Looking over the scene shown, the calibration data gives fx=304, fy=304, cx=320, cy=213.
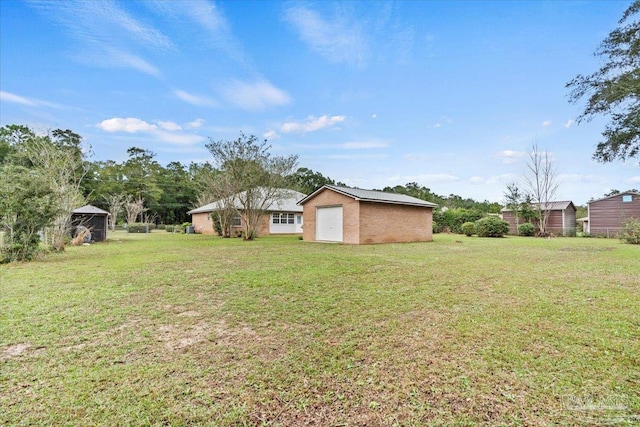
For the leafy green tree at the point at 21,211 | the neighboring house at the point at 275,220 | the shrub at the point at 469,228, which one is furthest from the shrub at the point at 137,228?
the shrub at the point at 469,228

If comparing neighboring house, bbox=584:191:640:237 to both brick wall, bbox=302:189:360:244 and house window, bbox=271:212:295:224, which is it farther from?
house window, bbox=271:212:295:224

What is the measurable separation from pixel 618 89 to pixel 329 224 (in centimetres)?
1423

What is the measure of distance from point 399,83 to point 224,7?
29.4ft

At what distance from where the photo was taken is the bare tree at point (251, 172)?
63.6 feet

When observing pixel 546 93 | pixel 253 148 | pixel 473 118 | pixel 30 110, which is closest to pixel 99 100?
pixel 30 110

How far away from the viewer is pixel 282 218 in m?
27.8

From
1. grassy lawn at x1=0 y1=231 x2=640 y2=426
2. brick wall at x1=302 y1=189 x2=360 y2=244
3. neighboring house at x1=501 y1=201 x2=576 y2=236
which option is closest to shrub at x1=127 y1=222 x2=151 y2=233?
brick wall at x1=302 y1=189 x2=360 y2=244

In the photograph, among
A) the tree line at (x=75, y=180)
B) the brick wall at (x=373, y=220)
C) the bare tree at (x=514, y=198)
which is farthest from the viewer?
the bare tree at (x=514, y=198)

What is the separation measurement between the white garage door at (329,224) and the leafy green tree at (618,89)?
12915mm

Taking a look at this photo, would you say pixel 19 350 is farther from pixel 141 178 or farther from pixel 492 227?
pixel 141 178

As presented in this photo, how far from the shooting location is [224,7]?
441 inches

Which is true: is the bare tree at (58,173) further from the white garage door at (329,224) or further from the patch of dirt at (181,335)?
the white garage door at (329,224)

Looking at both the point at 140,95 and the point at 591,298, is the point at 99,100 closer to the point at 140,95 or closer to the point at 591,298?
the point at 140,95

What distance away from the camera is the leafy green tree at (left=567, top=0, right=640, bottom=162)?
1231 cm
